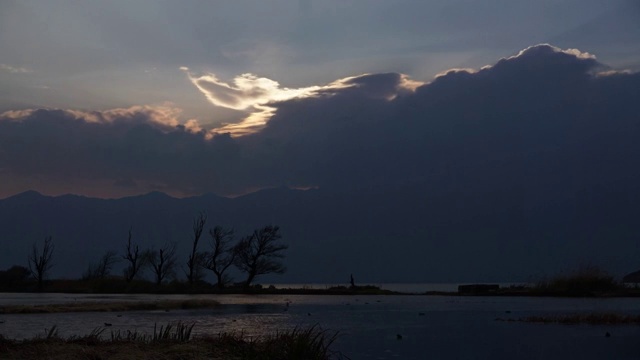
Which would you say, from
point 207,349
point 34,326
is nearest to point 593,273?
point 34,326

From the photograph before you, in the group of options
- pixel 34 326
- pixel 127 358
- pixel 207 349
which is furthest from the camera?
pixel 34 326

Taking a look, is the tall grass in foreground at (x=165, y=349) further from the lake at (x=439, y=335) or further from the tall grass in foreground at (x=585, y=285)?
the tall grass in foreground at (x=585, y=285)

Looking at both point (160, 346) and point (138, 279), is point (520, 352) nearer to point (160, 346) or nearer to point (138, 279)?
point (160, 346)

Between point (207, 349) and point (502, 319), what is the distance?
34899 millimetres

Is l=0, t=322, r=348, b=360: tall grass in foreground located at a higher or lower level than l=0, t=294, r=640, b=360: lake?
higher

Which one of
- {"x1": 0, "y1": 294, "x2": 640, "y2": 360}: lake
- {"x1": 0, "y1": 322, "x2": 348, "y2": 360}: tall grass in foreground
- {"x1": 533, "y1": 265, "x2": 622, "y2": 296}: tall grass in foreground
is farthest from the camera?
{"x1": 533, "y1": 265, "x2": 622, "y2": 296}: tall grass in foreground

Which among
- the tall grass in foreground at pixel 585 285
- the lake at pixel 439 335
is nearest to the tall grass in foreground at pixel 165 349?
the lake at pixel 439 335

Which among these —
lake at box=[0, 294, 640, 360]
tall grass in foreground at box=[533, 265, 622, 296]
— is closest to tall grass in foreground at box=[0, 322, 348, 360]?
lake at box=[0, 294, 640, 360]

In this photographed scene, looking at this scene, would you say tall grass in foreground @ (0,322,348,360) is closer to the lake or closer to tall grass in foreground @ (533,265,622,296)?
the lake

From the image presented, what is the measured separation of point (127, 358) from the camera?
1366cm

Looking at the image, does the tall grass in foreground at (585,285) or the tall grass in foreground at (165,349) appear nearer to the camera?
the tall grass in foreground at (165,349)

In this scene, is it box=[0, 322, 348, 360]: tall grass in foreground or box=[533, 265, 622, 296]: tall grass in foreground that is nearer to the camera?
box=[0, 322, 348, 360]: tall grass in foreground

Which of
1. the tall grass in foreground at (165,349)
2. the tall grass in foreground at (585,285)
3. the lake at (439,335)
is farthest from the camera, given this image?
the tall grass in foreground at (585,285)

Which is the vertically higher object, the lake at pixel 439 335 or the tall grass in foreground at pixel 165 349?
the tall grass in foreground at pixel 165 349
